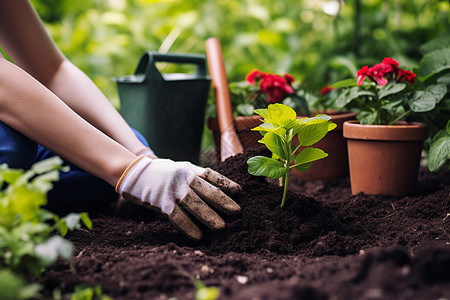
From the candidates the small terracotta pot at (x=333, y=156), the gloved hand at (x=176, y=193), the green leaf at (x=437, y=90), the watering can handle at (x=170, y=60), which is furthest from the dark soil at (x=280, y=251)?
the watering can handle at (x=170, y=60)

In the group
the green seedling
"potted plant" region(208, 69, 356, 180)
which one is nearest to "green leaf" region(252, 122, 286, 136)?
the green seedling

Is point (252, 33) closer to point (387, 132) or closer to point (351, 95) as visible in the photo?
point (351, 95)

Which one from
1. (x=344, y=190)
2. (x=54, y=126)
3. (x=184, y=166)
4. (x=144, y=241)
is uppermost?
(x=54, y=126)

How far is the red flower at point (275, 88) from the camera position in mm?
2113

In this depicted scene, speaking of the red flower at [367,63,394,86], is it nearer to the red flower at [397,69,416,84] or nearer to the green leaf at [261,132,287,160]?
the red flower at [397,69,416,84]

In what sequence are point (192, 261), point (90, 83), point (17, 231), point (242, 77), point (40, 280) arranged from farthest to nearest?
point (242, 77), point (90, 83), point (192, 261), point (40, 280), point (17, 231)

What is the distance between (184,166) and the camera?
4.55ft

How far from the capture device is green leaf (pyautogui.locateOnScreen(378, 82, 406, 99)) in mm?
1694

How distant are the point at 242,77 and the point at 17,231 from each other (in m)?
3.05

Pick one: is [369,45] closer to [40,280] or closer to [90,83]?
[90,83]

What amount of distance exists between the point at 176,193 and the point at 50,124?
45 centimetres

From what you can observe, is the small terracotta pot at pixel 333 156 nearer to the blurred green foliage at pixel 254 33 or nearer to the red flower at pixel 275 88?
the red flower at pixel 275 88

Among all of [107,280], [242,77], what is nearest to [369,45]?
[242,77]

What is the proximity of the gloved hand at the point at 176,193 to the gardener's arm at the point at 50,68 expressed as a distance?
1.24ft
